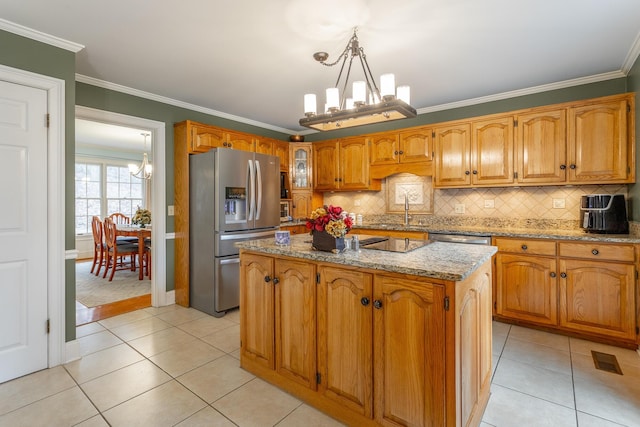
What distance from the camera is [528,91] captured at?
3.40 meters

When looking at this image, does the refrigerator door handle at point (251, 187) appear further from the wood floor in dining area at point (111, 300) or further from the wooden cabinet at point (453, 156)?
the wooden cabinet at point (453, 156)

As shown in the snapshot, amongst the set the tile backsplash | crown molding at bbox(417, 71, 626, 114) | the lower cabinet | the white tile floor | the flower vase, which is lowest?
the white tile floor

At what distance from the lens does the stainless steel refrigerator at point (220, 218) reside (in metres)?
3.41

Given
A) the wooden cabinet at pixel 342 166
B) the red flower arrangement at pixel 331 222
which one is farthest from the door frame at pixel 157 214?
the red flower arrangement at pixel 331 222

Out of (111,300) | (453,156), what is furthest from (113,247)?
(453,156)

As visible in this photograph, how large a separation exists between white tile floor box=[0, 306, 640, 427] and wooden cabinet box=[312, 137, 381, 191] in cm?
250

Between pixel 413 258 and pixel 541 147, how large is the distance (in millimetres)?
2477

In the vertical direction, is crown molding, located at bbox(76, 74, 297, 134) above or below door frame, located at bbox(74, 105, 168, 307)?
above

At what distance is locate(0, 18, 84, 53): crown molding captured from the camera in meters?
2.15

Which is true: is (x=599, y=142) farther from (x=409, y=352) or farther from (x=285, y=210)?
(x=285, y=210)

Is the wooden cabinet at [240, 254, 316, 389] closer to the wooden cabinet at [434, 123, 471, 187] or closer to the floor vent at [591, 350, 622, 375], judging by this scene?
the floor vent at [591, 350, 622, 375]

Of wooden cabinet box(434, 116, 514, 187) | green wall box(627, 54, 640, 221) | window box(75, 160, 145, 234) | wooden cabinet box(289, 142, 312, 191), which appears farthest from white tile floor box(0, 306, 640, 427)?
window box(75, 160, 145, 234)

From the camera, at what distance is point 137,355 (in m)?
2.55

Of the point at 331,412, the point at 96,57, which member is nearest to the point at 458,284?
the point at 331,412
